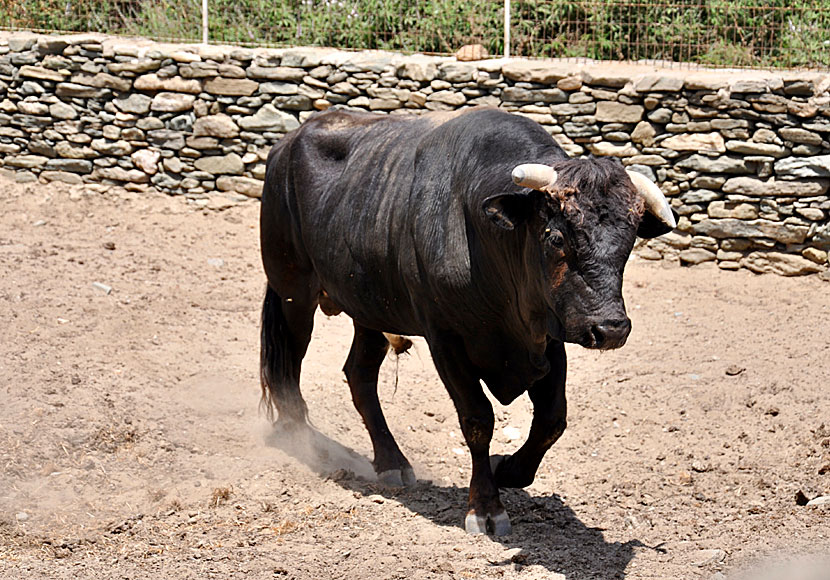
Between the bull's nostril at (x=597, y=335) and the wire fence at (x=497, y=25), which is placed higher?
the wire fence at (x=497, y=25)

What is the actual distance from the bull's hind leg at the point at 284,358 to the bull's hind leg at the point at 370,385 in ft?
1.79

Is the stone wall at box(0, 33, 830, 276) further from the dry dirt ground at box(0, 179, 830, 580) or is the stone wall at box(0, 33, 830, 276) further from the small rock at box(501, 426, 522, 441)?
the small rock at box(501, 426, 522, 441)

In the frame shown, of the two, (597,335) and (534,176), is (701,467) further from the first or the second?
(534,176)

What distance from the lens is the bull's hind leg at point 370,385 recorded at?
Answer: 605cm

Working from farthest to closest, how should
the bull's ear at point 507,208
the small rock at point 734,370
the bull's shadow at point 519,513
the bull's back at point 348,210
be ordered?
the small rock at point 734,370 < the bull's back at point 348,210 < the bull's shadow at point 519,513 < the bull's ear at point 507,208

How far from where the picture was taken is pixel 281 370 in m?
6.76

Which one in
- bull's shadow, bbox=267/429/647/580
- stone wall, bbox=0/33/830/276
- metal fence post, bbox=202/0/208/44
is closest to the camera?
bull's shadow, bbox=267/429/647/580

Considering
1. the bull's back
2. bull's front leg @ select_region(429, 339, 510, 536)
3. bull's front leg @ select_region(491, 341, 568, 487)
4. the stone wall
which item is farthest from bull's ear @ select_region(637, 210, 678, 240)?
the stone wall

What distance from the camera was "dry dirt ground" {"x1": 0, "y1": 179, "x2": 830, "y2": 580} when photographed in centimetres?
465

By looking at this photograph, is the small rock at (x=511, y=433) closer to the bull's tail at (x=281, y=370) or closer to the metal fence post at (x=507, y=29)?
the bull's tail at (x=281, y=370)

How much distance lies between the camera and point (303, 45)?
11.7m

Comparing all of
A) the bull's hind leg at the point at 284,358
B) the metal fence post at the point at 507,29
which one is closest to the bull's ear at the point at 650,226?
the bull's hind leg at the point at 284,358

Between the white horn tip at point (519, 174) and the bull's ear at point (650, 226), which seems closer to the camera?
the white horn tip at point (519, 174)

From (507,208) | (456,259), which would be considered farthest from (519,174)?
(456,259)
